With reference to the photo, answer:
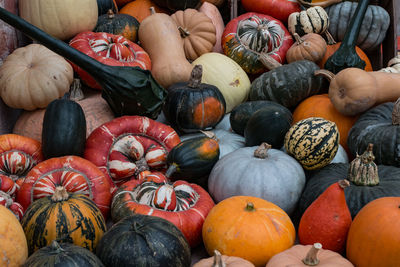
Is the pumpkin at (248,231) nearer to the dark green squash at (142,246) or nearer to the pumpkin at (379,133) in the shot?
the dark green squash at (142,246)

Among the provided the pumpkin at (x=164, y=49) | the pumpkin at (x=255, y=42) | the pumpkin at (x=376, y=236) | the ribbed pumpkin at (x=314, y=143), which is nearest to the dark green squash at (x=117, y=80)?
the pumpkin at (x=164, y=49)

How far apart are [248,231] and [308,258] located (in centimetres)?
39

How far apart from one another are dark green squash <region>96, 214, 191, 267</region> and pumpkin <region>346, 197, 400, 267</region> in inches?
31.4

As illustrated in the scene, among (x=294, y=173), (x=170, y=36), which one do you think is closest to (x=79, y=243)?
(x=294, y=173)

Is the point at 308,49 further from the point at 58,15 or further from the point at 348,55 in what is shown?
the point at 58,15

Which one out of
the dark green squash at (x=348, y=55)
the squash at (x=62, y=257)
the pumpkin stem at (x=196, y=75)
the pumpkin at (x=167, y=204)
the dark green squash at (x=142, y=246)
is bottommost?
the pumpkin at (x=167, y=204)

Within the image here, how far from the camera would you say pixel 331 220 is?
2.18 metres

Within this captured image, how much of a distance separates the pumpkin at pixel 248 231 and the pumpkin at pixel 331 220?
0.50 ft

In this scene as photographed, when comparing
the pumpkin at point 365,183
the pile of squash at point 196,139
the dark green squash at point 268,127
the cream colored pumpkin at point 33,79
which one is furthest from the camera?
the cream colored pumpkin at point 33,79

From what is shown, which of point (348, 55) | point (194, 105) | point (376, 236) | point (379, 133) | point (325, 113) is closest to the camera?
point (376, 236)

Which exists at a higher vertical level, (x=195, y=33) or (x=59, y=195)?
(x=195, y=33)

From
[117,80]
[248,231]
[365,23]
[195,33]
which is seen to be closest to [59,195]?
[248,231]

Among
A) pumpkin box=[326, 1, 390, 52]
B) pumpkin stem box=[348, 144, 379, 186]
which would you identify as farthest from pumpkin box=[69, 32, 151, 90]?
pumpkin box=[326, 1, 390, 52]

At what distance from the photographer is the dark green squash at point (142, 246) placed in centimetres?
185
